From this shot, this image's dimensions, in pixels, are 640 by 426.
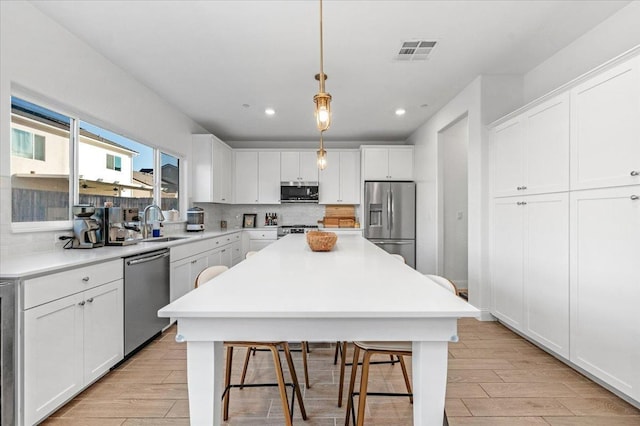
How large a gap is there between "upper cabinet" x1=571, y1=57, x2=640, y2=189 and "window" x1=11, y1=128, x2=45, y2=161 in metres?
3.92

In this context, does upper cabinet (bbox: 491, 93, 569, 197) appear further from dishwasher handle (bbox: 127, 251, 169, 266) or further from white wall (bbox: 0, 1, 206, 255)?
white wall (bbox: 0, 1, 206, 255)

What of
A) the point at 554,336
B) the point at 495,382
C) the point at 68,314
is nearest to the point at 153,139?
the point at 68,314

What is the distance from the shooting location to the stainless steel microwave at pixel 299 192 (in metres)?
6.13

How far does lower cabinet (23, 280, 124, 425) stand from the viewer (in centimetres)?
171

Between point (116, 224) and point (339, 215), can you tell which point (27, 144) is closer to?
point (116, 224)

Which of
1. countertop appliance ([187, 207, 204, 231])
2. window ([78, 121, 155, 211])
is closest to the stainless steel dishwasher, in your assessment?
window ([78, 121, 155, 211])

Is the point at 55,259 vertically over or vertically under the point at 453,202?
under

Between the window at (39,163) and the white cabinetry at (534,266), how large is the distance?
12.8 feet

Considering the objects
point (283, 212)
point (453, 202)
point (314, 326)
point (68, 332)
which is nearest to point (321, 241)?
point (314, 326)

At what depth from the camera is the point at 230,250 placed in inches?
201

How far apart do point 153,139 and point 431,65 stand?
10.6ft

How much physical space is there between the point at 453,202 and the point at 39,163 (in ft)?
16.0

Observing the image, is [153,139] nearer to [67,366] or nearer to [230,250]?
[230,250]

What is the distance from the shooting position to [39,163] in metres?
2.45
